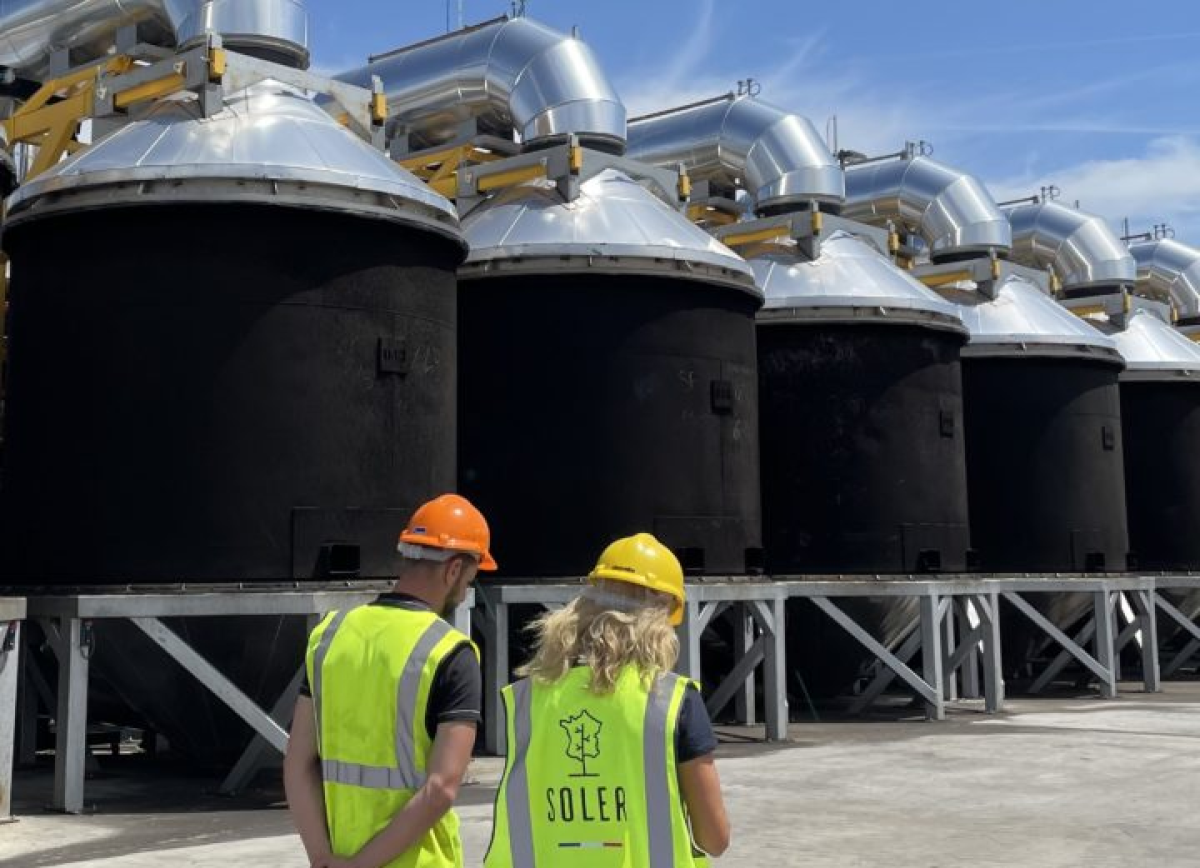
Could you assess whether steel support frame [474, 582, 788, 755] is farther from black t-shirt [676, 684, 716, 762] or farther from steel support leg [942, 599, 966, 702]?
black t-shirt [676, 684, 716, 762]

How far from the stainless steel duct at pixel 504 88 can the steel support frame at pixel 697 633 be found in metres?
5.85

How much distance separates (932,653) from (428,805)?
16.0m

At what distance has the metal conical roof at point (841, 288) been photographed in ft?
65.2

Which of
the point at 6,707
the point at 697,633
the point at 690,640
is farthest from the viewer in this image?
the point at 697,633

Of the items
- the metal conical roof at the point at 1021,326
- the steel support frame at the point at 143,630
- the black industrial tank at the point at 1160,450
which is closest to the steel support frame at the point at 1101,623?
the black industrial tank at the point at 1160,450

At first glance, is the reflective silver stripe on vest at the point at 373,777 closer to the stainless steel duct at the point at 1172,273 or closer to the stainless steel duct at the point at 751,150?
the stainless steel duct at the point at 751,150

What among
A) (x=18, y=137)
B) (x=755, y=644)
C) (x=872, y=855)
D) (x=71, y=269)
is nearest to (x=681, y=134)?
(x=755, y=644)

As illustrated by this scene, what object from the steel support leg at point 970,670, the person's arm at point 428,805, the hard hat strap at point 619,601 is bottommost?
the steel support leg at point 970,670

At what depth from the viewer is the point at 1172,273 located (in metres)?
31.8

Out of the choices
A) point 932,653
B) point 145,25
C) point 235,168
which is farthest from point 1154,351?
point 235,168

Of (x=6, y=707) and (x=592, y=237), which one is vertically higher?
(x=592, y=237)

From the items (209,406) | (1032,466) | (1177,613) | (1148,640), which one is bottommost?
(1148,640)

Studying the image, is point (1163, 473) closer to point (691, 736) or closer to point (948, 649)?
point (948, 649)

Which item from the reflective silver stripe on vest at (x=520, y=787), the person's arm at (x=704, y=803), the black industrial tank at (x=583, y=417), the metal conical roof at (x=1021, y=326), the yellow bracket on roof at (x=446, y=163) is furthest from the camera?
the metal conical roof at (x=1021, y=326)
